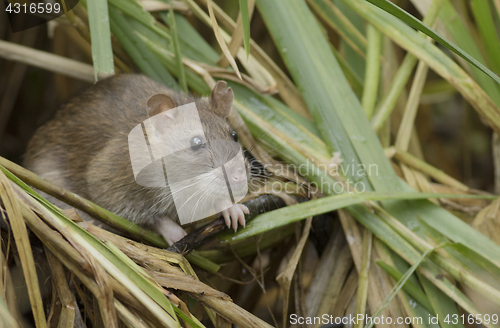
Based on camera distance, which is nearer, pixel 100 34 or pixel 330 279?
pixel 100 34

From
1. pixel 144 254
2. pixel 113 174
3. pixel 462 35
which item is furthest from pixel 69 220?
pixel 462 35

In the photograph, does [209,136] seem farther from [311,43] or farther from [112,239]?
[311,43]

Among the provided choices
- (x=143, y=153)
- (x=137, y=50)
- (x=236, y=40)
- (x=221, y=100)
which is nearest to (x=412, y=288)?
(x=221, y=100)

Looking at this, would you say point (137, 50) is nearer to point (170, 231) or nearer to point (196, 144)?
point (196, 144)

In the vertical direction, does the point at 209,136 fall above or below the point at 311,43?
below

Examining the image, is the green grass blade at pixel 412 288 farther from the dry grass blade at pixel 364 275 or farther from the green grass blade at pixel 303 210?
the green grass blade at pixel 303 210

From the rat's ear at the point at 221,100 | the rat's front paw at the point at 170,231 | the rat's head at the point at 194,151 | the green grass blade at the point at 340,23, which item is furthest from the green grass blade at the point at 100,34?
the green grass blade at the point at 340,23
